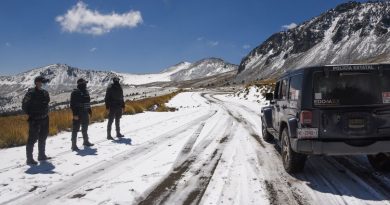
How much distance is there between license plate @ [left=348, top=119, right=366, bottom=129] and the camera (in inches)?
260

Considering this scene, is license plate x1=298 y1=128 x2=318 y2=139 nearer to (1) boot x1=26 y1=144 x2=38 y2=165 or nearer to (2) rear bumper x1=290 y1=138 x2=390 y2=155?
(2) rear bumper x1=290 y1=138 x2=390 y2=155

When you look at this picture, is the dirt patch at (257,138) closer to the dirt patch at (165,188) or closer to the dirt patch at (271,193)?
the dirt patch at (165,188)

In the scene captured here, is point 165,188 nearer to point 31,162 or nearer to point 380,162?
point 31,162

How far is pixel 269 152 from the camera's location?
9.73 metres

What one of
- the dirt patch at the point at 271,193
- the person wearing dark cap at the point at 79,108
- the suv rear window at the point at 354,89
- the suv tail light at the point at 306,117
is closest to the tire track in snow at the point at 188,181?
the dirt patch at the point at 271,193

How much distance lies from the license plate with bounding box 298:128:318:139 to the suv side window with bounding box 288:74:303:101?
23.7 inches

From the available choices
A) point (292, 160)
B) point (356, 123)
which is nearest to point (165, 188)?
point (292, 160)

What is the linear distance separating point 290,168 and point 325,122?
4.11ft

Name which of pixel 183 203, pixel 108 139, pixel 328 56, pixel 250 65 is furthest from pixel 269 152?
pixel 250 65

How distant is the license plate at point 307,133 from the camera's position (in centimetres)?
669

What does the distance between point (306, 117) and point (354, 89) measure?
0.94 meters

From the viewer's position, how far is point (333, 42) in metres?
125

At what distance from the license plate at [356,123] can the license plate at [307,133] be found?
1.87 feet

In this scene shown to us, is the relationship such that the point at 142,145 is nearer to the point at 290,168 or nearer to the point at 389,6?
the point at 290,168
